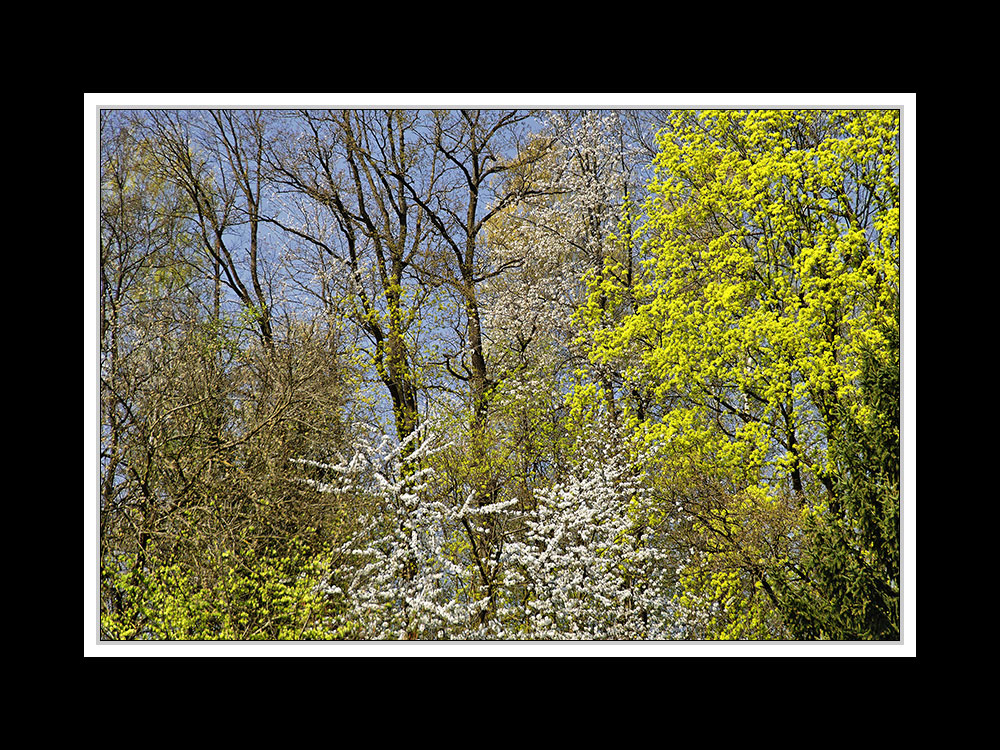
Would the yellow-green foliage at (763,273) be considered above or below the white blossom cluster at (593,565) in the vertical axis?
above

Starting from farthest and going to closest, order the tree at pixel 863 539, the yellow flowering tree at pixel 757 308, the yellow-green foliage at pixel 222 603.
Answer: the yellow flowering tree at pixel 757 308
the yellow-green foliage at pixel 222 603
the tree at pixel 863 539

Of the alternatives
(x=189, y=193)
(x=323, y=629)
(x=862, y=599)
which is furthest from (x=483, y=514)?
(x=189, y=193)

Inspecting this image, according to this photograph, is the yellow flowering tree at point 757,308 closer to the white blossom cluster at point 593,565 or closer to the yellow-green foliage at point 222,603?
the white blossom cluster at point 593,565

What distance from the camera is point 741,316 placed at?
7805mm

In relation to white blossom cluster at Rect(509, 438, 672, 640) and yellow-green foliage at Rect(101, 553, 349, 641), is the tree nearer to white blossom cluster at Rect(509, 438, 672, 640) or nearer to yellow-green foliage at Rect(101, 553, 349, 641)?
white blossom cluster at Rect(509, 438, 672, 640)

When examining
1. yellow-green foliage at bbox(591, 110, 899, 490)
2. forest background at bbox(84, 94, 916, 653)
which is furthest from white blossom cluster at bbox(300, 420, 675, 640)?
yellow-green foliage at bbox(591, 110, 899, 490)

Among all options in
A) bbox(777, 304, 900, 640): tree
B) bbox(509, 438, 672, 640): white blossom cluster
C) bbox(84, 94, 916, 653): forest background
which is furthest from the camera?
bbox(509, 438, 672, 640): white blossom cluster

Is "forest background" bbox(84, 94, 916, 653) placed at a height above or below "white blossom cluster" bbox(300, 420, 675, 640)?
above

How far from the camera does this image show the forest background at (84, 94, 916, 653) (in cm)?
599
